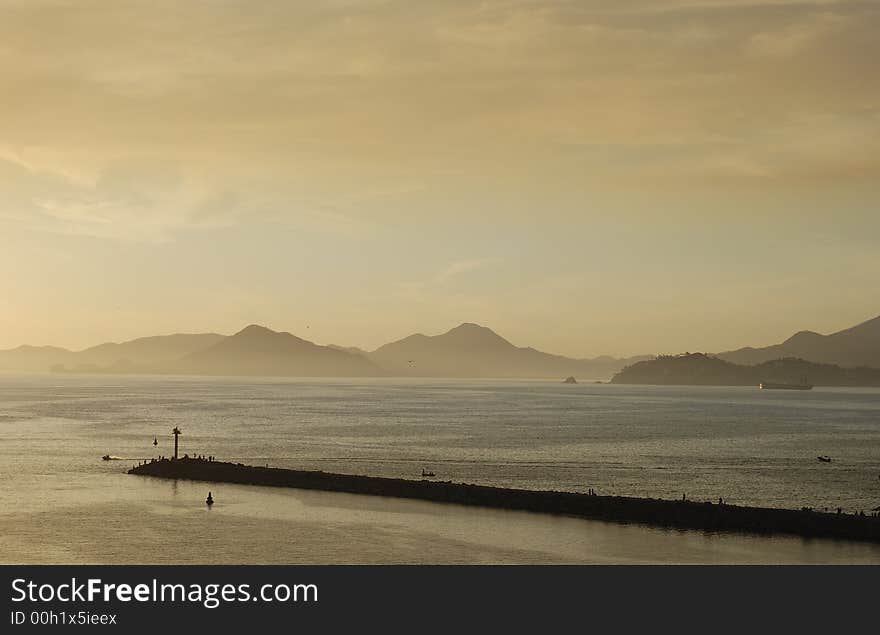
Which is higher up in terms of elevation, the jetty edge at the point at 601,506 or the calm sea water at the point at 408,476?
the jetty edge at the point at 601,506

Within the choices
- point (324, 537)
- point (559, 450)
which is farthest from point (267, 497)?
point (559, 450)

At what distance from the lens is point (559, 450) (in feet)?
377

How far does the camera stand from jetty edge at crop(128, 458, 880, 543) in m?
54.2

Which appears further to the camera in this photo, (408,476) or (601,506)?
(408,476)

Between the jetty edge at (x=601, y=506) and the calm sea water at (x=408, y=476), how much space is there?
1696mm

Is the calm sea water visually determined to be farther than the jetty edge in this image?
No

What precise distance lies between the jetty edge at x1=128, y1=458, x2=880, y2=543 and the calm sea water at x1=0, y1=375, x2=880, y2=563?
1696 millimetres

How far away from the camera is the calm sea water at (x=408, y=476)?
50.7m

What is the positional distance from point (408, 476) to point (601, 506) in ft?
93.0

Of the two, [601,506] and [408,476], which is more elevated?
[601,506]

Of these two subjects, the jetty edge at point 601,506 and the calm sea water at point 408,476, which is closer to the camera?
the calm sea water at point 408,476

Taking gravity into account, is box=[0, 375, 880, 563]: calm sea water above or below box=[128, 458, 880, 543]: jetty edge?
below

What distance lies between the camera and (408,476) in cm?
8612
